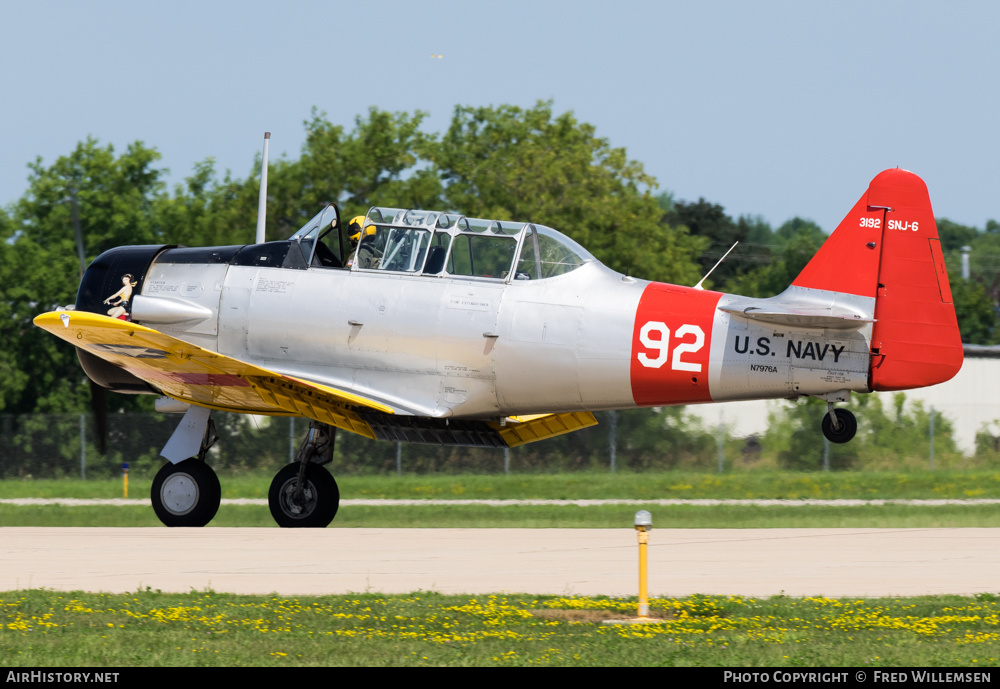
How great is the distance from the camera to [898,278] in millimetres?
14773

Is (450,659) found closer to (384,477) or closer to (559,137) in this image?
(384,477)

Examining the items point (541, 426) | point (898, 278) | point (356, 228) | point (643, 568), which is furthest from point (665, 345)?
point (643, 568)

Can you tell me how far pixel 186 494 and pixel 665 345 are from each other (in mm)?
6577

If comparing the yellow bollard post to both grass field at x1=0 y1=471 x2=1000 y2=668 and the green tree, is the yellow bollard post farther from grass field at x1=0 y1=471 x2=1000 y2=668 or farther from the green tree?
the green tree

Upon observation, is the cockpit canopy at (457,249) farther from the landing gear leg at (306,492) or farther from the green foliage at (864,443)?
the green foliage at (864,443)

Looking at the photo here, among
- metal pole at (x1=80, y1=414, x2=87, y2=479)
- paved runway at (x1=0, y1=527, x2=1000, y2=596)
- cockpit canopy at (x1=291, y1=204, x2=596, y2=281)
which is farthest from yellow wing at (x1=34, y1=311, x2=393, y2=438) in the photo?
metal pole at (x1=80, y1=414, x2=87, y2=479)

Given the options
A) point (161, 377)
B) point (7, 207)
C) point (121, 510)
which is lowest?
point (121, 510)

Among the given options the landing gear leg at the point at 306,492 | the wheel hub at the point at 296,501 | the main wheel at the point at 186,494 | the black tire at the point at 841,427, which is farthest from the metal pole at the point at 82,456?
the black tire at the point at 841,427

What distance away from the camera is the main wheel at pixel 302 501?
1655 cm

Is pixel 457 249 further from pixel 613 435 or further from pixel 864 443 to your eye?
pixel 864 443

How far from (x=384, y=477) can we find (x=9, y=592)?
67.7 ft

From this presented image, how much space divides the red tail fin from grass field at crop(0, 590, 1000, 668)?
461 centimetres

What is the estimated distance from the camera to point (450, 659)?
8.01 meters
